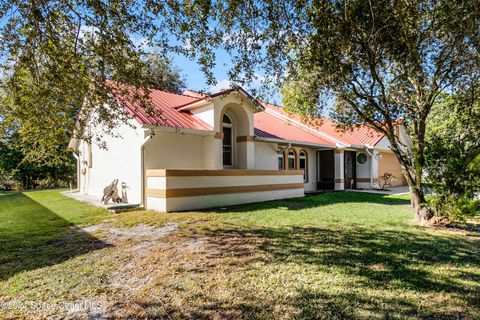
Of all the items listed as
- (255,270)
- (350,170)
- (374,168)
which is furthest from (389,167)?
(255,270)

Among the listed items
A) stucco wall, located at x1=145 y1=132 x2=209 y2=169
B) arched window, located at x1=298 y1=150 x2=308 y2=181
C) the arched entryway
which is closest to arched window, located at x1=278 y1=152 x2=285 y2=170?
arched window, located at x1=298 y1=150 x2=308 y2=181

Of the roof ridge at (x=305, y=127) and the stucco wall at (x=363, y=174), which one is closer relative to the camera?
the roof ridge at (x=305, y=127)

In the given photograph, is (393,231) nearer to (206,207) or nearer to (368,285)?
(368,285)

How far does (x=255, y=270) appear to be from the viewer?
444cm

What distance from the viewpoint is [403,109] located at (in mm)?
8594

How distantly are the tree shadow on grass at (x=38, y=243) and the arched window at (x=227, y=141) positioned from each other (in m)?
7.71

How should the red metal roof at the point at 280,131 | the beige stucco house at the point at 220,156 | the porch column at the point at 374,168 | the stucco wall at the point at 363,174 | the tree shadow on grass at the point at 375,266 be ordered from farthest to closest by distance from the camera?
1. the stucco wall at the point at 363,174
2. the porch column at the point at 374,168
3. the red metal roof at the point at 280,131
4. the beige stucco house at the point at 220,156
5. the tree shadow on grass at the point at 375,266

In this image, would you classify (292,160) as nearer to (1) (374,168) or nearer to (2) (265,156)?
(2) (265,156)

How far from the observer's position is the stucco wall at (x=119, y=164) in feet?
37.8

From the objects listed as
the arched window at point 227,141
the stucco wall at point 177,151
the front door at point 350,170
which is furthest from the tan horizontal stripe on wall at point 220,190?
the front door at point 350,170

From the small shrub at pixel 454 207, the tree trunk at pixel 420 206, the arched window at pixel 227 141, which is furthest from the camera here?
the arched window at pixel 227 141

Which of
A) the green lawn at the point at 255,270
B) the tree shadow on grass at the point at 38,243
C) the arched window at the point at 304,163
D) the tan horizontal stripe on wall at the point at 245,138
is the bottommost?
the tree shadow on grass at the point at 38,243

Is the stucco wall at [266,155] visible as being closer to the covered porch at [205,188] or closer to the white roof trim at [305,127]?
the covered porch at [205,188]

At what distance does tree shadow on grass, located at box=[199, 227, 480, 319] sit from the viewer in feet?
10.7
